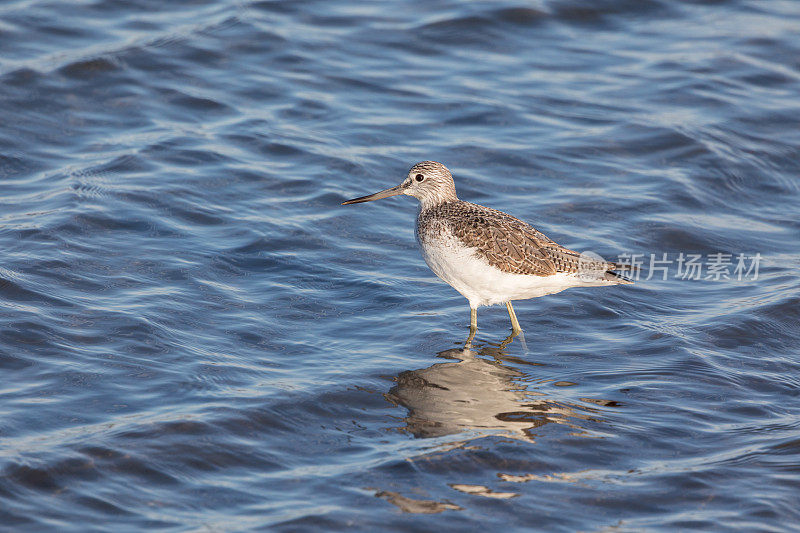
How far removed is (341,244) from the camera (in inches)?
431

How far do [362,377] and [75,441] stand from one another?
7.93ft

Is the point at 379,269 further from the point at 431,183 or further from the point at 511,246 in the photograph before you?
the point at 511,246

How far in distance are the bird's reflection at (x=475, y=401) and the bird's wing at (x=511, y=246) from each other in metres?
0.89

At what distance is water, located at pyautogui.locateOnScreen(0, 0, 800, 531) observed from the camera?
691 cm

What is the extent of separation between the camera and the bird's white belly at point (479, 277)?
893 centimetres

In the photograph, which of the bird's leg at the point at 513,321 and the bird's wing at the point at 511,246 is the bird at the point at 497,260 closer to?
the bird's wing at the point at 511,246

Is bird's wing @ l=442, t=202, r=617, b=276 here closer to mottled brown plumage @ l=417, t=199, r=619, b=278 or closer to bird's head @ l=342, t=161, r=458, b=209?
mottled brown plumage @ l=417, t=199, r=619, b=278

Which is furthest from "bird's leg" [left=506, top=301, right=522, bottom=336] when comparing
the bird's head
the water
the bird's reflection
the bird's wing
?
the bird's head

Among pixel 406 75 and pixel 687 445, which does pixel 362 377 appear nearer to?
pixel 687 445

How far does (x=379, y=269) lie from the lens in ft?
34.6

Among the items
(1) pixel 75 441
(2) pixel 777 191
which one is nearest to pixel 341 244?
(1) pixel 75 441

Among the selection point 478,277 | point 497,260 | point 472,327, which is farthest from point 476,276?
point 472,327

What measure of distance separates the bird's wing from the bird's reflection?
0.89 meters

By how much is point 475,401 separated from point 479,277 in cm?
129
